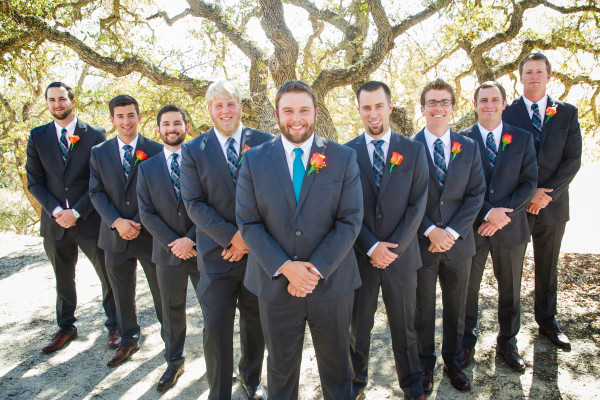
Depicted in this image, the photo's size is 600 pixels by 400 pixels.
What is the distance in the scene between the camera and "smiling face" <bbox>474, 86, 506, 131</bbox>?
3805mm

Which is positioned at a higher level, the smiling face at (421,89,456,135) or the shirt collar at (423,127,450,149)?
the smiling face at (421,89,456,135)

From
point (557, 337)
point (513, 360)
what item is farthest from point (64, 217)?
point (557, 337)

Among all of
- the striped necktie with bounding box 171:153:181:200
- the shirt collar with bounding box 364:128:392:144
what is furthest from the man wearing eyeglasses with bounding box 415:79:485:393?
the striped necktie with bounding box 171:153:181:200

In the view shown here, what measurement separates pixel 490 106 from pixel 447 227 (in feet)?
4.16

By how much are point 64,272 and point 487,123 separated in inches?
180

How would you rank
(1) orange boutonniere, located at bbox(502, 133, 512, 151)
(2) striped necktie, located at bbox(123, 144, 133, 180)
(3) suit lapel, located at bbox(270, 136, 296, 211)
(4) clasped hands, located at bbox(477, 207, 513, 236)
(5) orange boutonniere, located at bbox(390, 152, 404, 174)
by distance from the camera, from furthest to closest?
(2) striped necktie, located at bbox(123, 144, 133, 180) → (1) orange boutonniere, located at bbox(502, 133, 512, 151) → (4) clasped hands, located at bbox(477, 207, 513, 236) → (5) orange boutonniere, located at bbox(390, 152, 404, 174) → (3) suit lapel, located at bbox(270, 136, 296, 211)

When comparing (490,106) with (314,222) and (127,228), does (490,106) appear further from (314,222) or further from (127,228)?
(127,228)

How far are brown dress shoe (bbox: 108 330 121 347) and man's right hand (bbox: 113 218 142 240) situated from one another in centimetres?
129

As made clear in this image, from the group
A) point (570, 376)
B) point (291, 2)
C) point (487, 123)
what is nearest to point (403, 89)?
point (291, 2)

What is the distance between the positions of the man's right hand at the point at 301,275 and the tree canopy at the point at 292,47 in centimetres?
550

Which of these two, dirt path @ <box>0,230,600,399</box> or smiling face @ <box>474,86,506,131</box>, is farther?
smiling face @ <box>474,86,506,131</box>

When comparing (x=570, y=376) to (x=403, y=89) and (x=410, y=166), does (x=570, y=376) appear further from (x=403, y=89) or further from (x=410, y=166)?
(x=403, y=89)

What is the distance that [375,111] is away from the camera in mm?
3297

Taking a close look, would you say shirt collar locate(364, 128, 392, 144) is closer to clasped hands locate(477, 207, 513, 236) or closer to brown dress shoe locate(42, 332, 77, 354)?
clasped hands locate(477, 207, 513, 236)
